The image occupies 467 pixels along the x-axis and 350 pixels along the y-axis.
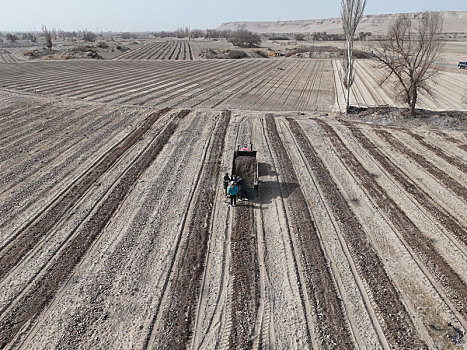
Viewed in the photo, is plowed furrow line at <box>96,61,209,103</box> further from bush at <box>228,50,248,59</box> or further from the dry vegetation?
bush at <box>228,50,248,59</box>

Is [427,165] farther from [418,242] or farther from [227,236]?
[227,236]

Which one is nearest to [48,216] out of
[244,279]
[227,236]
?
[227,236]

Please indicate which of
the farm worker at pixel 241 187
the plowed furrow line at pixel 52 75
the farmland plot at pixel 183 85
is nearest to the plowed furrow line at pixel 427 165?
the farmland plot at pixel 183 85

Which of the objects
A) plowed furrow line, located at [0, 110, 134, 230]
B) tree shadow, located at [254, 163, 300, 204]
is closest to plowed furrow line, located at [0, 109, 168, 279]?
plowed furrow line, located at [0, 110, 134, 230]

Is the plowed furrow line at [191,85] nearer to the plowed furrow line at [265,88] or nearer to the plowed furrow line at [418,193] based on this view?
the plowed furrow line at [265,88]

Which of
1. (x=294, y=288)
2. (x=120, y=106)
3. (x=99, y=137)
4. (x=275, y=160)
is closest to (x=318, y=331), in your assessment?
(x=294, y=288)

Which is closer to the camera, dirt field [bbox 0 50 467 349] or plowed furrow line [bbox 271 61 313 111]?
dirt field [bbox 0 50 467 349]
